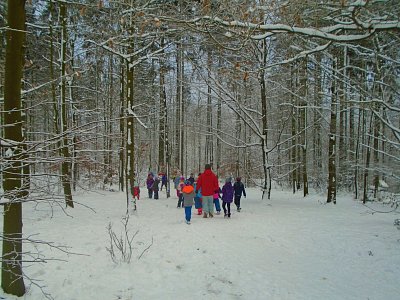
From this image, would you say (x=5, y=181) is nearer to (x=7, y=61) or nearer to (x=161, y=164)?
(x=7, y=61)

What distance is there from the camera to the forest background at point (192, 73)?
368cm

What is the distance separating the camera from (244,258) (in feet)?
24.0

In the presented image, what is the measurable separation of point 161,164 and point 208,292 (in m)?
23.3

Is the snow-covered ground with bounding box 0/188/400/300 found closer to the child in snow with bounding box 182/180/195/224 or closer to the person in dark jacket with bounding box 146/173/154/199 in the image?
the child in snow with bounding box 182/180/195/224

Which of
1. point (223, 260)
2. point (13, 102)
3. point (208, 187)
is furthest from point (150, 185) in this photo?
point (13, 102)

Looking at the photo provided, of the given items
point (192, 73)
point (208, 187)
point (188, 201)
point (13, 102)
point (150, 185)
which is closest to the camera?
point (13, 102)

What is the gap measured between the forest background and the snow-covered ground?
3.66 feet

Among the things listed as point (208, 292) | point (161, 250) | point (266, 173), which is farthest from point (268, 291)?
point (266, 173)

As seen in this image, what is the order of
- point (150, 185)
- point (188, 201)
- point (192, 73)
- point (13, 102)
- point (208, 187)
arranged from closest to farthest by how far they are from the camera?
point (13, 102)
point (188, 201)
point (208, 187)
point (192, 73)
point (150, 185)

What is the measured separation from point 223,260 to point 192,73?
14.2 m

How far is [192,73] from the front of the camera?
1933 centimetres

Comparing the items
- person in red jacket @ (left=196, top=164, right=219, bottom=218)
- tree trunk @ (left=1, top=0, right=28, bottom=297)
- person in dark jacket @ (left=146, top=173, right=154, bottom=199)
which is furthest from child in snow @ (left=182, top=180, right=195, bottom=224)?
person in dark jacket @ (left=146, top=173, right=154, bottom=199)

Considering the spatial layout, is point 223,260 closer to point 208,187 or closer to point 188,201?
point 188,201

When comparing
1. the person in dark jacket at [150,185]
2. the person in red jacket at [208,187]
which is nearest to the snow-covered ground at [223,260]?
the person in red jacket at [208,187]
